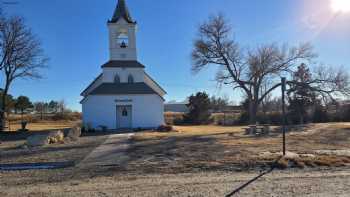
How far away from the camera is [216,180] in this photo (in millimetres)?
8188

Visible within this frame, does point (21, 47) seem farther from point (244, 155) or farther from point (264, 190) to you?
point (264, 190)

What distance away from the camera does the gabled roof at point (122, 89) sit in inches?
1238

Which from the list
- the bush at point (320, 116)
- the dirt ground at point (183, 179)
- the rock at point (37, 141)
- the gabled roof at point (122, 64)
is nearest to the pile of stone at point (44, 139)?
the rock at point (37, 141)

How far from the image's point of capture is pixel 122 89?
31.9 meters

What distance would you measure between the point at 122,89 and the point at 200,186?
987 inches

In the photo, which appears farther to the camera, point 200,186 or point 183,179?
point 183,179

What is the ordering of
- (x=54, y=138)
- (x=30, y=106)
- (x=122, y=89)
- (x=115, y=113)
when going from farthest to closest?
1. (x=30, y=106)
2. (x=122, y=89)
3. (x=115, y=113)
4. (x=54, y=138)

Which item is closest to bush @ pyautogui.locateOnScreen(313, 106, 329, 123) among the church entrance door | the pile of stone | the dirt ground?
the church entrance door

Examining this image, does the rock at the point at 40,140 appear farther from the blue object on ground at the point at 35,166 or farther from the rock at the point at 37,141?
the blue object on ground at the point at 35,166

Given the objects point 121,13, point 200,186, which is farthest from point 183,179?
point 121,13

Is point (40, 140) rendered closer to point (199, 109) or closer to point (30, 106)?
point (199, 109)

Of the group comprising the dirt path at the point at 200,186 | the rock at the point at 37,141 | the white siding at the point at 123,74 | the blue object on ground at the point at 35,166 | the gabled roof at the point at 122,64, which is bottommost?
the dirt path at the point at 200,186

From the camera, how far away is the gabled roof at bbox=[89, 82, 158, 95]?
3145 centimetres

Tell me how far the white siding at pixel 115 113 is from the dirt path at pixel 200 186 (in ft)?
75.8
